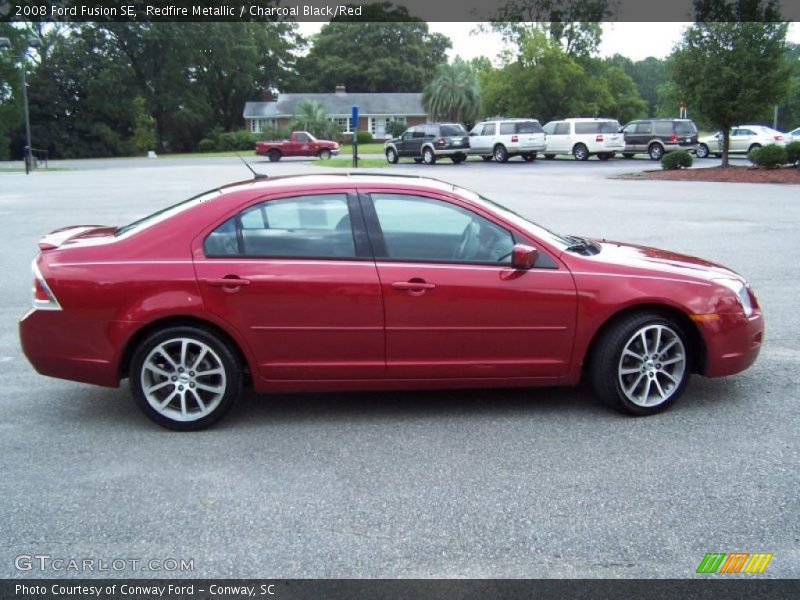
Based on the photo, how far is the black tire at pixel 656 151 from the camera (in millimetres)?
38906

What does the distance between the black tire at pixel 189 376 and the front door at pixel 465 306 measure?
3.27 feet

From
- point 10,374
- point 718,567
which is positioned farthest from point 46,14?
point 718,567

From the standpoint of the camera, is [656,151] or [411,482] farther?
[656,151]

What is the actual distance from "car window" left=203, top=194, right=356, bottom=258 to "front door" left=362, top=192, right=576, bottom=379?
0.66 feet

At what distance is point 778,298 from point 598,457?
509cm

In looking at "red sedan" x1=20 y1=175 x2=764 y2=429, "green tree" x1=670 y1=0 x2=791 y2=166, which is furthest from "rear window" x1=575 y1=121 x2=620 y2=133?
"red sedan" x1=20 y1=175 x2=764 y2=429

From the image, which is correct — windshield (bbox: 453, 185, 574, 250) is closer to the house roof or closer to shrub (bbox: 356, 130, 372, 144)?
shrub (bbox: 356, 130, 372, 144)

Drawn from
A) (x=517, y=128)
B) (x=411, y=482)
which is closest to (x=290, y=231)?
(x=411, y=482)

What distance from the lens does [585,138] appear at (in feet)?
133

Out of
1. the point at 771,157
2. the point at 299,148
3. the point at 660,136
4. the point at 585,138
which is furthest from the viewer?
the point at 299,148

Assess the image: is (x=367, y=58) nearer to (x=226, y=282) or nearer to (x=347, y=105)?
(x=347, y=105)

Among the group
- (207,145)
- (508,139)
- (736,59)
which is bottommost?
(508,139)

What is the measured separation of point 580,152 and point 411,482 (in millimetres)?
39200

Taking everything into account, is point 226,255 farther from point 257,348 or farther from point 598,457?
point 598,457
